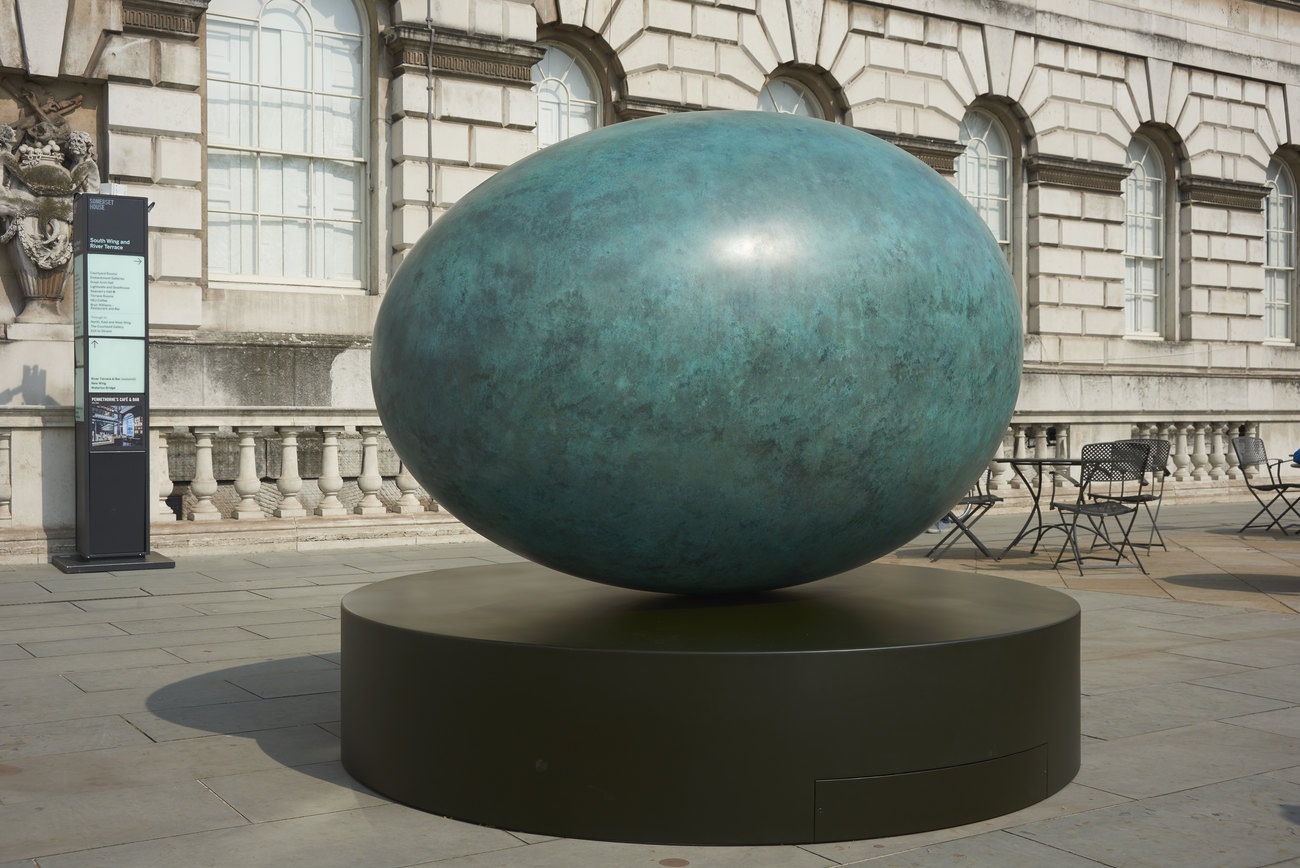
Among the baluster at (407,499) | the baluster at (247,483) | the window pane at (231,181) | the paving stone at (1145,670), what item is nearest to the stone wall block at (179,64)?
the window pane at (231,181)

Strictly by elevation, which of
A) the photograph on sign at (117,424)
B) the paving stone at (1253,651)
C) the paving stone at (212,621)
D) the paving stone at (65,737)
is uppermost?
the photograph on sign at (117,424)

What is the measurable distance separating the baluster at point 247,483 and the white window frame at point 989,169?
11745 mm

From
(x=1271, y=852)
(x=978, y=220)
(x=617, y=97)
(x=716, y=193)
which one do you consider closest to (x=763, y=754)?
(x=1271, y=852)

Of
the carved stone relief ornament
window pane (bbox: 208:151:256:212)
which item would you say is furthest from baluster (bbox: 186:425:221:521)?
window pane (bbox: 208:151:256:212)

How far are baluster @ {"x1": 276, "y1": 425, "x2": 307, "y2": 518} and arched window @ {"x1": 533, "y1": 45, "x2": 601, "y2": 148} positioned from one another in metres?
5.43

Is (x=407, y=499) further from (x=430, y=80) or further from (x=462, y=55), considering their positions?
(x=462, y=55)

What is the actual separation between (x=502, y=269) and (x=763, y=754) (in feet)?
5.40

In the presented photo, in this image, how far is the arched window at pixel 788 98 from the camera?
1778cm

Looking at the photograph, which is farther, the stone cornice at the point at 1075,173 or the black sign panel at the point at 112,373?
the stone cornice at the point at 1075,173

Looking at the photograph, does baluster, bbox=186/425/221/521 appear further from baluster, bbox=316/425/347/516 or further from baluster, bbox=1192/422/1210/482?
baluster, bbox=1192/422/1210/482

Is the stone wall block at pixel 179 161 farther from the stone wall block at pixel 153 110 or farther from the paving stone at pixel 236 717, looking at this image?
the paving stone at pixel 236 717

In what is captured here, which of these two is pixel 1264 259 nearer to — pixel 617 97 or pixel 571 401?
pixel 617 97

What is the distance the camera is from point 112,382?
10.6 meters

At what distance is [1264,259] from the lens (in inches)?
902
